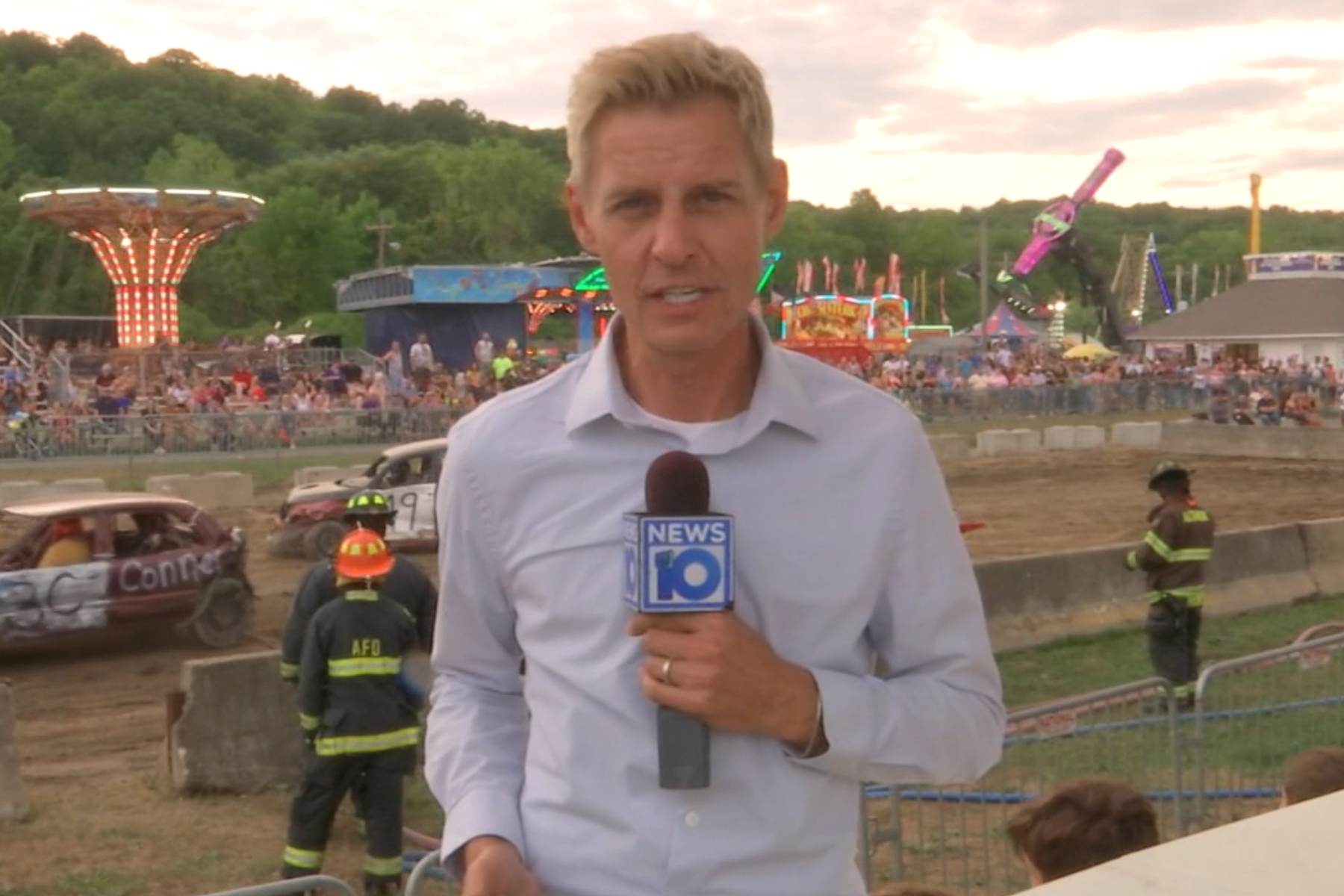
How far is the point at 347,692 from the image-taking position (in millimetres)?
8578

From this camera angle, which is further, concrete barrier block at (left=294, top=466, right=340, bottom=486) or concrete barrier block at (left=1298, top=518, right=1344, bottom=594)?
concrete barrier block at (left=294, top=466, right=340, bottom=486)

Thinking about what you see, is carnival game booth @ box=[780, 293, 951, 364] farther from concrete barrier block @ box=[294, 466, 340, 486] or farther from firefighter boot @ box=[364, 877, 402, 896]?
firefighter boot @ box=[364, 877, 402, 896]

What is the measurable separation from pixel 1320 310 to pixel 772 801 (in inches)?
2816

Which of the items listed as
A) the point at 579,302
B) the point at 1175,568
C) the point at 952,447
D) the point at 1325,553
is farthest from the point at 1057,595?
the point at 579,302

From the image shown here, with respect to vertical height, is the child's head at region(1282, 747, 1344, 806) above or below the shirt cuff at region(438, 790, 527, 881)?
below

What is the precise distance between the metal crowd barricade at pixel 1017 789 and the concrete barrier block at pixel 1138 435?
107 feet

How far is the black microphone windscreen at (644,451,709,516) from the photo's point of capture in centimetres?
209

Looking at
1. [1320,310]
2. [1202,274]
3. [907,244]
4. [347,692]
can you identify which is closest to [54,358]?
[347,692]

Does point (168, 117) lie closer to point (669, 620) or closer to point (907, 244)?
point (907, 244)

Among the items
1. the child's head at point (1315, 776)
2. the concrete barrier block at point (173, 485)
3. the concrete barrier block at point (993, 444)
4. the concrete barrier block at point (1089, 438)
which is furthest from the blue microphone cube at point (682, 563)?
the concrete barrier block at point (1089, 438)

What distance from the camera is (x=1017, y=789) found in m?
7.27

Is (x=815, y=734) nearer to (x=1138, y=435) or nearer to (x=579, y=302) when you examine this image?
(x=1138, y=435)

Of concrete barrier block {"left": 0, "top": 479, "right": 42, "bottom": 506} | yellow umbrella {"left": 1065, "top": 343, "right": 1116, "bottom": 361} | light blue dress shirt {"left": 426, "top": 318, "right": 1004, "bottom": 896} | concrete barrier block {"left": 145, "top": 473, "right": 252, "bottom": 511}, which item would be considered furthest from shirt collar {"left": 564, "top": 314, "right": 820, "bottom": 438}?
yellow umbrella {"left": 1065, "top": 343, "right": 1116, "bottom": 361}

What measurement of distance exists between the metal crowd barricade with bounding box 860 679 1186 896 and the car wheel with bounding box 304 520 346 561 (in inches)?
582
